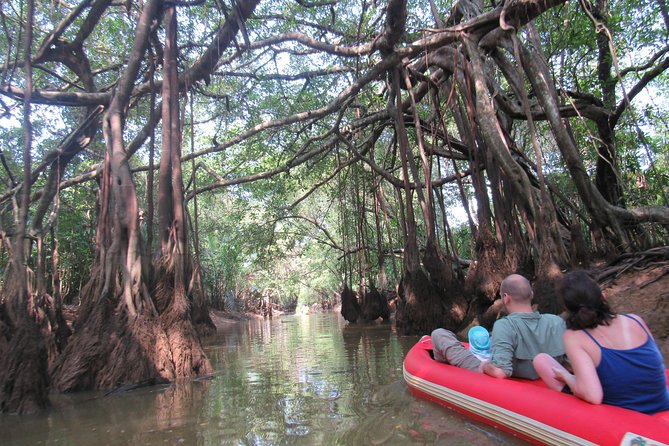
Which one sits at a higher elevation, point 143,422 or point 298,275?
point 298,275

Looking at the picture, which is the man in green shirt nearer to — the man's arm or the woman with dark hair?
the man's arm

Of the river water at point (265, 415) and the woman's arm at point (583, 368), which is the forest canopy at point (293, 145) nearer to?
the river water at point (265, 415)

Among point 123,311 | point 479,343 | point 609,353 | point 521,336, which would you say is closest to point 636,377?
point 609,353

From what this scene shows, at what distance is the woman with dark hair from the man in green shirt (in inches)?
23.7

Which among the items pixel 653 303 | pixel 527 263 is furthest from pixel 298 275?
pixel 653 303

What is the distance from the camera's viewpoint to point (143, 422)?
10.7ft

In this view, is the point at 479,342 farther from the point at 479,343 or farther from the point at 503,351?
the point at 503,351

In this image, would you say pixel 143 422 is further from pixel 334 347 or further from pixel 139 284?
pixel 334 347

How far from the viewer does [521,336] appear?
2.78 m

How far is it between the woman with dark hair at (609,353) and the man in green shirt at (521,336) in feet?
1.97

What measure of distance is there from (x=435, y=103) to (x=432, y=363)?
5363mm

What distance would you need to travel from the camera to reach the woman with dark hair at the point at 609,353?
79.0 inches

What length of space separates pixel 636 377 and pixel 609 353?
0.16m

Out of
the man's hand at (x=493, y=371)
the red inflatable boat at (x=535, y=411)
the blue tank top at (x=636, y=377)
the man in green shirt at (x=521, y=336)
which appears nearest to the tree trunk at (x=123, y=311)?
the red inflatable boat at (x=535, y=411)
